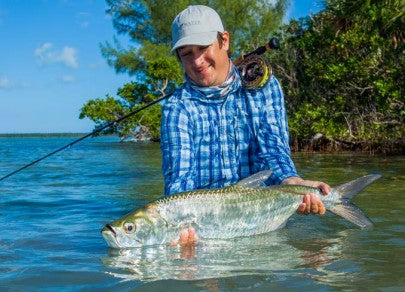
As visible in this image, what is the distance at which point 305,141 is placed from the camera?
67.9 ft

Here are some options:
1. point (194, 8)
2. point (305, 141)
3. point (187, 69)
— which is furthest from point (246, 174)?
point (305, 141)

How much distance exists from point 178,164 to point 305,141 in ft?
53.5

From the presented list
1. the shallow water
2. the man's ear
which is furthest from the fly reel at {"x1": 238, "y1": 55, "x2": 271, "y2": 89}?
the shallow water

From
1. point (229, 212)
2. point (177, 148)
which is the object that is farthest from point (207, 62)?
point (229, 212)

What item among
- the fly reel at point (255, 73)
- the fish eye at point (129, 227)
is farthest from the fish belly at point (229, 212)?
the fly reel at point (255, 73)

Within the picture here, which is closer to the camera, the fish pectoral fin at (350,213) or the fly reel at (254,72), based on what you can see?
the fish pectoral fin at (350,213)

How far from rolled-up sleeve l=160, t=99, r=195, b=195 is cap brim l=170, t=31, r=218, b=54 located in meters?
0.57

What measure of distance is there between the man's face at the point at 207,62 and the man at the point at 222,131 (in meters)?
0.01

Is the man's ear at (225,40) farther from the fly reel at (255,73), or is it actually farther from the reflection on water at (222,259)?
the reflection on water at (222,259)

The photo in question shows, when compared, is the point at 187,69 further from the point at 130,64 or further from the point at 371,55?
the point at 130,64

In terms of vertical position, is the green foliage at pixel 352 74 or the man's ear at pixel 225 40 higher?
the green foliage at pixel 352 74

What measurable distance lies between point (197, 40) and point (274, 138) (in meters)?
0.98

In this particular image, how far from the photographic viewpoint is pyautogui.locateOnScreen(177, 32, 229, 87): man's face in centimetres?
461

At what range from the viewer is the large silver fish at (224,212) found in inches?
160
